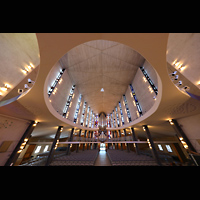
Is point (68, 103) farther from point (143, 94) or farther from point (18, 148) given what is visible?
point (143, 94)

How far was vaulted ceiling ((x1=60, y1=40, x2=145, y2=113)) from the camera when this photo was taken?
12125 mm

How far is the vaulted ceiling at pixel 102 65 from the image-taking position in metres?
12.1

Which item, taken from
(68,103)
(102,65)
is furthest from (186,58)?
(68,103)

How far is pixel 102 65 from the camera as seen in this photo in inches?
581

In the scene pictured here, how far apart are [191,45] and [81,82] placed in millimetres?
16615

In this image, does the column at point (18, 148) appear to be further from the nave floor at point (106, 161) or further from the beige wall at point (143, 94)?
the beige wall at point (143, 94)

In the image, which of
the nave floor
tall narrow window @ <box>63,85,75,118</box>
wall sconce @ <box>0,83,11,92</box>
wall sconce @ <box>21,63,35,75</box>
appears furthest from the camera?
tall narrow window @ <box>63,85,75,118</box>

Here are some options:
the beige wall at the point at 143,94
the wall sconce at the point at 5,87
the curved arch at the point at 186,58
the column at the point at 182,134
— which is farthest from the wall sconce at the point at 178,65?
the wall sconce at the point at 5,87

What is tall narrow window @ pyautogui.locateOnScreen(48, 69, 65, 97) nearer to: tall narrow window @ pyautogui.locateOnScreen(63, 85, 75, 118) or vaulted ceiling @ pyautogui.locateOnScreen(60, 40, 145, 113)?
vaulted ceiling @ pyautogui.locateOnScreen(60, 40, 145, 113)

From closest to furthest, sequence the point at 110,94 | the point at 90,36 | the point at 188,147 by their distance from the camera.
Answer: the point at 90,36 → the point at 188,147 → the point at 110,94

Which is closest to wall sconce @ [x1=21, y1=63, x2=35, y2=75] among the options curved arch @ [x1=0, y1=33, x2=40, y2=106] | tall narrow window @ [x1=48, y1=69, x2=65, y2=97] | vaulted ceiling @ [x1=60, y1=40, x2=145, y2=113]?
curved arch @ [x1=0, y1=33, x2=40, y2=106]
